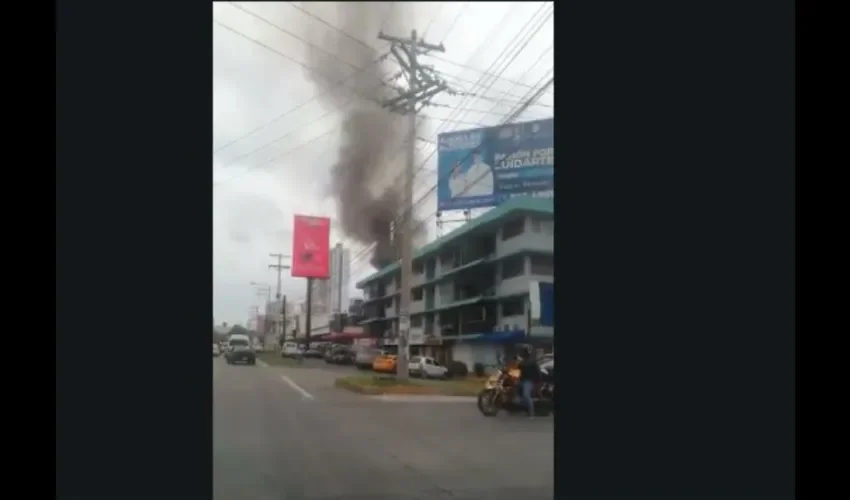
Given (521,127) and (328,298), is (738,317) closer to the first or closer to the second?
(521,127)

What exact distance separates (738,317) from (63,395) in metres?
2.94

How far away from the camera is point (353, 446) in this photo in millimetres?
3508

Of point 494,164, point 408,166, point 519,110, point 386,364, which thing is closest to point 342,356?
point 386,364

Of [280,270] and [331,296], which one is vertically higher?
[280,270]

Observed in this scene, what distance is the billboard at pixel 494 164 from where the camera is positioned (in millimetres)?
3744

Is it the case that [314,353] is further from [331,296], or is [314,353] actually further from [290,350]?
[331,296]

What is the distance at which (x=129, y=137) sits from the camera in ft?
9.43

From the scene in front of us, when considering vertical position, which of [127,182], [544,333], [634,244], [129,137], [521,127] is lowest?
[544,333]

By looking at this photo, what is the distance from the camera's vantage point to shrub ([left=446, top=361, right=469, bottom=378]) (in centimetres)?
375

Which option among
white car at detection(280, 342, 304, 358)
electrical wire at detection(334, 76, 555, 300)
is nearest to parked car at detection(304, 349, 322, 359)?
white car at detection(280, 342, 304, 358)

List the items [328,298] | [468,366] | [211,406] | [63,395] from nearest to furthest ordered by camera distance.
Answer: [63,395], [211,406], [328,298], [468,366]

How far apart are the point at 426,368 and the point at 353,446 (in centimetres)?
56

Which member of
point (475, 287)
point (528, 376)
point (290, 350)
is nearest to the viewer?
point (290, 350)

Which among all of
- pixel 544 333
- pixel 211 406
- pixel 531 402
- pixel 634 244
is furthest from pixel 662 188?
pixel 211 406
